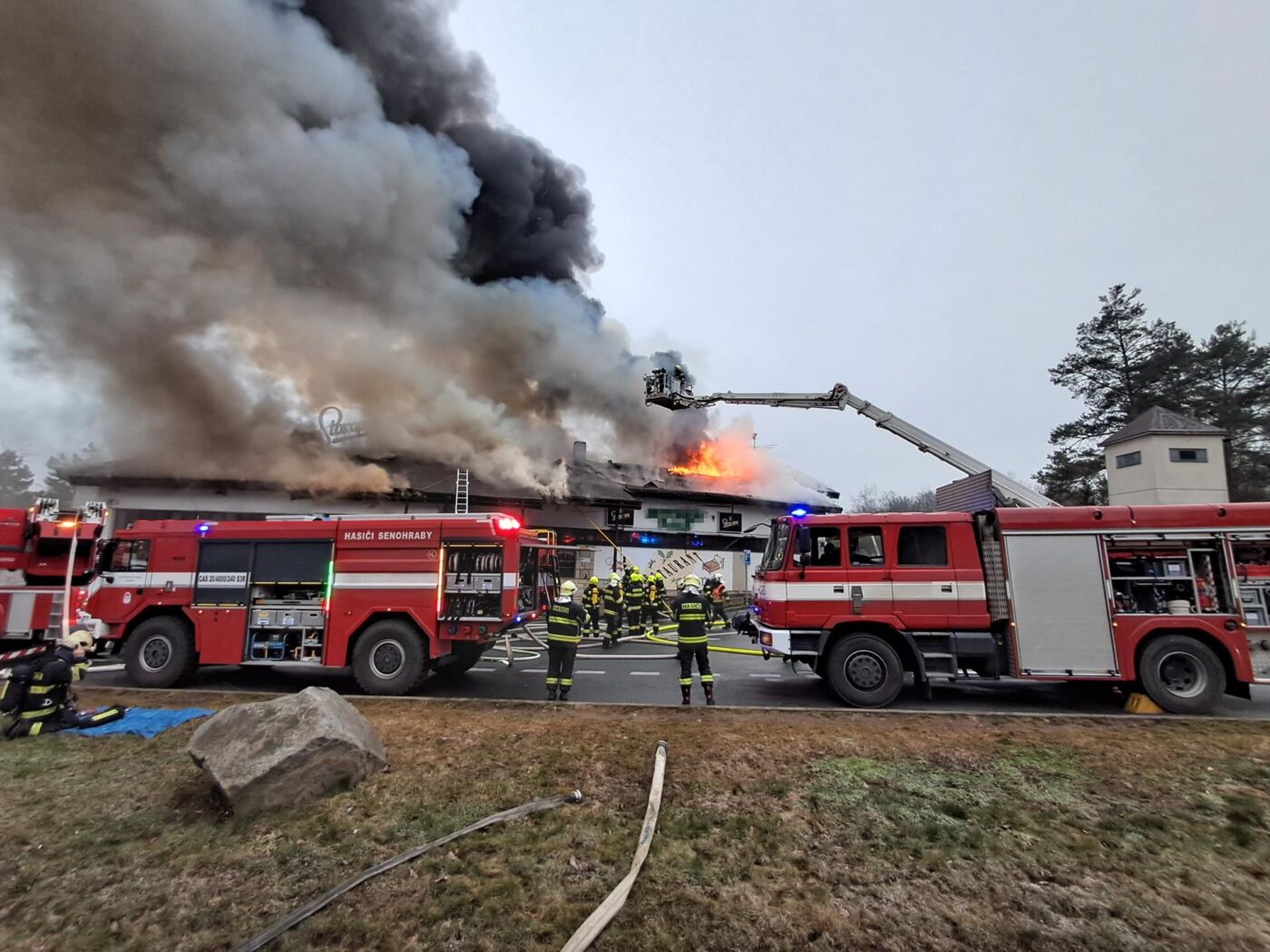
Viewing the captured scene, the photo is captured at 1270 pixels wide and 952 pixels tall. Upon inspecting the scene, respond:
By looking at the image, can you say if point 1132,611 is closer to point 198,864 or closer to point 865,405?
point 865,405

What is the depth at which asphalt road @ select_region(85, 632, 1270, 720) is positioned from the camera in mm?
7508

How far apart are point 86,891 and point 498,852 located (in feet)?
7.47

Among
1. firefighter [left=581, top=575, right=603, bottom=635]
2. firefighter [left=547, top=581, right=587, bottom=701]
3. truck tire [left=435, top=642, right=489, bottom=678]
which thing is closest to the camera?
firefighter [left=547, top=581, right=587, bottom=701]

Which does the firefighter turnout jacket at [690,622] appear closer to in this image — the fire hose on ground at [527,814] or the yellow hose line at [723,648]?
the fire hose on ground at [527,814]

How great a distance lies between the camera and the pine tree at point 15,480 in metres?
48.8

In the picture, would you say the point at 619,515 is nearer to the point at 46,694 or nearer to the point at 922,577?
the point at 922,577

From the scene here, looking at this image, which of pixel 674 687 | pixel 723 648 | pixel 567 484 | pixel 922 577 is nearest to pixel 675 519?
pixel 567 484

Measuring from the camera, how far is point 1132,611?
22.9ft

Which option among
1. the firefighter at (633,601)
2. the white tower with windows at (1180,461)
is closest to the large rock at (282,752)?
the firefighter at (633,601)

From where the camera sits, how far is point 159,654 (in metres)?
8.52

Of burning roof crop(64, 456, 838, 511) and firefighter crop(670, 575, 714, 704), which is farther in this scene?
burning roof crop(64, 456, 838, 511)

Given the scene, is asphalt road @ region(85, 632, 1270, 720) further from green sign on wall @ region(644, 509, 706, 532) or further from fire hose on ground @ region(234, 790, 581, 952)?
green sign on wall @ region(644, 509, 706, 532)

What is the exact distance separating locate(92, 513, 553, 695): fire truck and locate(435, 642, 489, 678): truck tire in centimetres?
5

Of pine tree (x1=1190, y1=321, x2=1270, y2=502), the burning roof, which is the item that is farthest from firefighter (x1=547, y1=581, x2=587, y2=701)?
pine tree (x1=1190, y1=321, x2=1270, y2=502)
